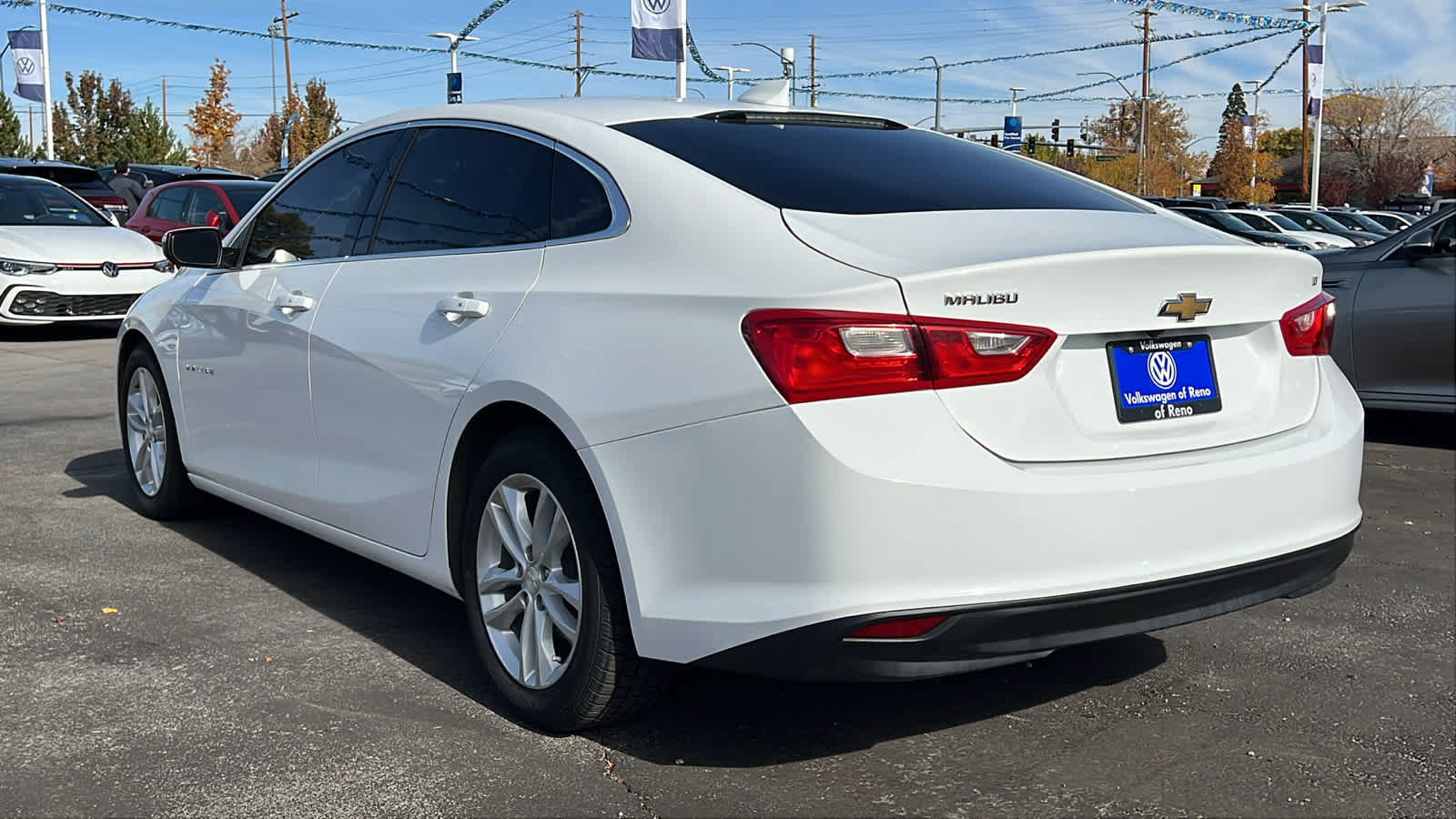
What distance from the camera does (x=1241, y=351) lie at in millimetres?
3322

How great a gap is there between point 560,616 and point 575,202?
1023 mm

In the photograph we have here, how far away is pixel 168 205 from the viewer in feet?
53.4

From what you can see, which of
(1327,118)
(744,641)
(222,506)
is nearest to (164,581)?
(222,506)

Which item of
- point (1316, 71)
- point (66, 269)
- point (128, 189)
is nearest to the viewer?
point (66, 269)

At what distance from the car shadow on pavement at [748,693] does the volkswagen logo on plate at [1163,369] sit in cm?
98

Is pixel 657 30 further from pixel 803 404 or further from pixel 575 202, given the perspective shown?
pixel 803 404

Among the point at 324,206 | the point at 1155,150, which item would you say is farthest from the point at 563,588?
the point at 1155,150

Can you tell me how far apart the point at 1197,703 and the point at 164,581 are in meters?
3.30

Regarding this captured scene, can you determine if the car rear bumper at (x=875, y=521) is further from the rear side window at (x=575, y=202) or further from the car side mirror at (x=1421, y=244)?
the car side mirror at (x=1421, y=244)

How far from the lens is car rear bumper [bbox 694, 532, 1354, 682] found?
2893mm

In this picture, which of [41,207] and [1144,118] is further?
[1144,118]

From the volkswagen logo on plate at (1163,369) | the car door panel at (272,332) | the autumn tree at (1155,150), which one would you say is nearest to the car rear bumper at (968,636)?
the volkswagen logo on plate at (1163,369)

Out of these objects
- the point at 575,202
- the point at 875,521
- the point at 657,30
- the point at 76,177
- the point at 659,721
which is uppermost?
the point at 657,30

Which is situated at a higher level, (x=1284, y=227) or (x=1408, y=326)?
(x=1284, y=227)
